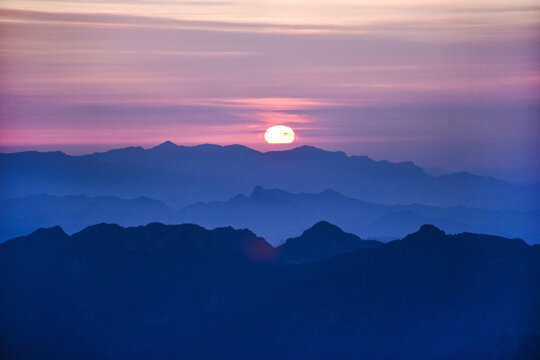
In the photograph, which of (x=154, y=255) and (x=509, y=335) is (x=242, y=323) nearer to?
(x=154, y=255)

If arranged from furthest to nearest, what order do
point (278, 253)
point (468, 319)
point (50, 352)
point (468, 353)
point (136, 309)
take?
point (278, 253) → point (136, 309) → point (50, 352) → point (468, 319) → point (468, 353)

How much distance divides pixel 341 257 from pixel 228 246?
25200 millimetres

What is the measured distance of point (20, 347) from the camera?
151 meters

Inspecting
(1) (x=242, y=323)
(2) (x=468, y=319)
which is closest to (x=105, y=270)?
(1) (x=242, y=323)

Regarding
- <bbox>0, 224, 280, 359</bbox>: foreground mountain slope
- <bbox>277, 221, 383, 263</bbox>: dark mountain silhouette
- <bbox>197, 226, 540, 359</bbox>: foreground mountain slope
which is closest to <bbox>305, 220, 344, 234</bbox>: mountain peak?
<bbox>277, 221, 383, 263</bbox>: dark mountain silhouette

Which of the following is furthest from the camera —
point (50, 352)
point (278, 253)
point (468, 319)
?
point (278, 253)

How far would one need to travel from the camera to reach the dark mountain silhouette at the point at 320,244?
180700 mm

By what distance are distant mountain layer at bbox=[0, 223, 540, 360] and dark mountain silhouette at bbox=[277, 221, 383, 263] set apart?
1064mm

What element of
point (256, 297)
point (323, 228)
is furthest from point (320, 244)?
point (256, 297)

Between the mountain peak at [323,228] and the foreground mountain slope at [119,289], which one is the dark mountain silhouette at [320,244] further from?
the foreground mountain slope at [119,289]

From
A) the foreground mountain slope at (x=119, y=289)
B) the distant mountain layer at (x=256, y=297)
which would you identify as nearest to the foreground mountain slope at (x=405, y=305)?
the distant mountain layer at (x=256, y=297)

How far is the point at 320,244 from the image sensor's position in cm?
18775

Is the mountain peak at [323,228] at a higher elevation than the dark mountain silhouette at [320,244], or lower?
higher

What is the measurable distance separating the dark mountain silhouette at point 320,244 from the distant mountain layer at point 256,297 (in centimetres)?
106
